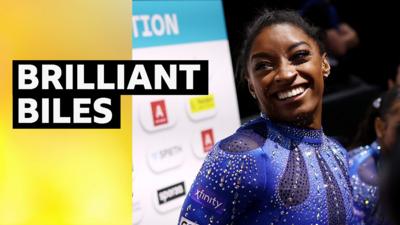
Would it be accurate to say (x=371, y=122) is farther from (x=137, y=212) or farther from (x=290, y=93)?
(x=290, y=93)

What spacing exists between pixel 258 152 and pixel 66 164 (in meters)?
0.67

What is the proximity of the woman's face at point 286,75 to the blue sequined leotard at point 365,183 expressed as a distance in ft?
2.61

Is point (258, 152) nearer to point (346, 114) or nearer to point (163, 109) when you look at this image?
point (163, 109)

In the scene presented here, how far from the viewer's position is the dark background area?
3.72 meters

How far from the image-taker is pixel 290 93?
1485 millimetres

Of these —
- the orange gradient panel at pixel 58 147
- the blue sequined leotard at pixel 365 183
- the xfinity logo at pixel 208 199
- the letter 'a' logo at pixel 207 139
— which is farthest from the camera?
the letter 'a' logo at pixel 207 139

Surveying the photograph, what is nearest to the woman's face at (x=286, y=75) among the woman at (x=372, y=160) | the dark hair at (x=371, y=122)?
the woman at (x=372, y=160)

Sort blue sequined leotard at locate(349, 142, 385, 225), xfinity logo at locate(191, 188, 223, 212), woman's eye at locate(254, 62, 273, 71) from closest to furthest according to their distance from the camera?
xfinity logo at locate(191, 188, 223, 212) → woman's eye at locate(254, 62, 273, 71) → blue sequined leotard at locate(349, 142, 385, 225)

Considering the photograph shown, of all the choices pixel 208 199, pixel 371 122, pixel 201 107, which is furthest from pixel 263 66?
pixel 371 122

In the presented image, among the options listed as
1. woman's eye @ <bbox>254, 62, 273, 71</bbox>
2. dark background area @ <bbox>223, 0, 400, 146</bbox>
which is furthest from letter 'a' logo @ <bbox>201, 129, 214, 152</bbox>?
dark background area @ <bbox>223, 0, 400, 146</bbox>

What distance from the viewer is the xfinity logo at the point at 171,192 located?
234cm

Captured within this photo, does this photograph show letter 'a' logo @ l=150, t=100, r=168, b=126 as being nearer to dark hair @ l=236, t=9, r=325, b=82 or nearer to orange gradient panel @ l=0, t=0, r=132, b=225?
orange gradient panel @ l=0, t=0, r=132, b=225

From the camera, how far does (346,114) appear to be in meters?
3.77

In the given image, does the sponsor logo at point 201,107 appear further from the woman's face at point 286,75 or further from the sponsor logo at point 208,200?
the sponsor logo at point 208,200
